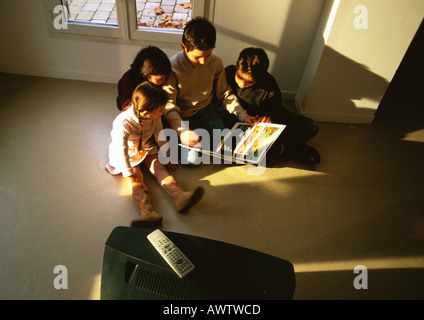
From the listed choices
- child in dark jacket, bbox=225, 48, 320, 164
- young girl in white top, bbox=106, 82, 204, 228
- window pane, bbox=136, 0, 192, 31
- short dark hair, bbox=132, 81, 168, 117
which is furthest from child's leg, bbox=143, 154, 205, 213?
window pane, bbox=136, 0, 192, 31

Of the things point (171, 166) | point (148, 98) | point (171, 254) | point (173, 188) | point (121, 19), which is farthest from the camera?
point (121, 19)

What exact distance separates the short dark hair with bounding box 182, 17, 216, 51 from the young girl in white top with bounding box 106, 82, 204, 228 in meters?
0.27

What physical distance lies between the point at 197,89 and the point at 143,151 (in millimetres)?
462

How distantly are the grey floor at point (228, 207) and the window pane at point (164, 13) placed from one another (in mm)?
650

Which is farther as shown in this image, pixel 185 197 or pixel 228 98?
pixel 228 98

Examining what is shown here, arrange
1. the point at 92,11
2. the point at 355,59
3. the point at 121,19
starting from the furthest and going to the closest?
the point at 92,11
the point at 121,19
the point at 355,59

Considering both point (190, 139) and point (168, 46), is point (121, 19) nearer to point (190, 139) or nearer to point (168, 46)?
point (168, 46)

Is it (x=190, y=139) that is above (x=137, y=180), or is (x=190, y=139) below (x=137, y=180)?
above

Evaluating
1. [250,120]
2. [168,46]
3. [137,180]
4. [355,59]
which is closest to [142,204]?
[137,180]

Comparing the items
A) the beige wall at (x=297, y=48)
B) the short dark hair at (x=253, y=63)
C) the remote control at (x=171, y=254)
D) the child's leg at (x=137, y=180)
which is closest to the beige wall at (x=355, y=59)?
the beige wall at (x=297, y=48)

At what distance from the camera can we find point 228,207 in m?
1.63

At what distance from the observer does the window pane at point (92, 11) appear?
2.16 meters

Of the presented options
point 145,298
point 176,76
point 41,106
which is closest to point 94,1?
point 41,106

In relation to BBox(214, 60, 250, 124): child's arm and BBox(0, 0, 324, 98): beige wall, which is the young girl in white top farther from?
BBox(0, 0, 324, 98): beige wall
